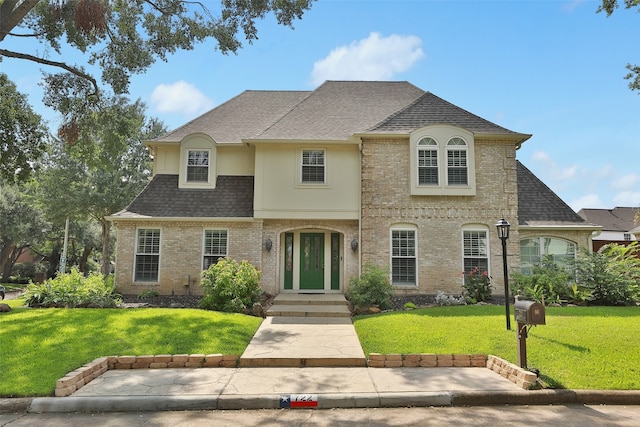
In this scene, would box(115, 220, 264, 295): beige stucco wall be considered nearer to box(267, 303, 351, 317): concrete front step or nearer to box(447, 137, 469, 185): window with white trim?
box(267, 303, 351, 317): concrete front step

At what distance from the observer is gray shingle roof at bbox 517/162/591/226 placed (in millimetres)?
14242

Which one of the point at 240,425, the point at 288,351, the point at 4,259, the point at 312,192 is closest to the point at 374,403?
the point at 240,425

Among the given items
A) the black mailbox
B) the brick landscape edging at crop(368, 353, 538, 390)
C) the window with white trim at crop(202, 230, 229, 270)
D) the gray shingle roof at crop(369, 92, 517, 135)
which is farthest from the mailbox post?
the window with white trim at crop(202, 230, 229, 270)

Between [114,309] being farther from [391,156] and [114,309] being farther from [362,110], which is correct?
[362,110]

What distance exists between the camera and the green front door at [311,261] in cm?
1455

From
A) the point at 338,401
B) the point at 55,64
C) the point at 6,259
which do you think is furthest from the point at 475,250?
the point at 6,259

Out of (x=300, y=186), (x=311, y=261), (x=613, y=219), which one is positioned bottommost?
(x=311, y=261)

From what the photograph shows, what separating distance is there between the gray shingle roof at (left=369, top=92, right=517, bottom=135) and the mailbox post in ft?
29.8

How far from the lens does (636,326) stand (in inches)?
338

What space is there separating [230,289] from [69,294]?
4.99m

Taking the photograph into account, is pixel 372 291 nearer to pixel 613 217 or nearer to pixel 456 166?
pixel 456 166

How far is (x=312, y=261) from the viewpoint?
48.1 ft

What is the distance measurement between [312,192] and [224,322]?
6.39 meters

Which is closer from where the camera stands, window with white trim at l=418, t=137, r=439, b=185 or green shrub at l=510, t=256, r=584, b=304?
green shrub at l=510, t=256, r=584, b=304
